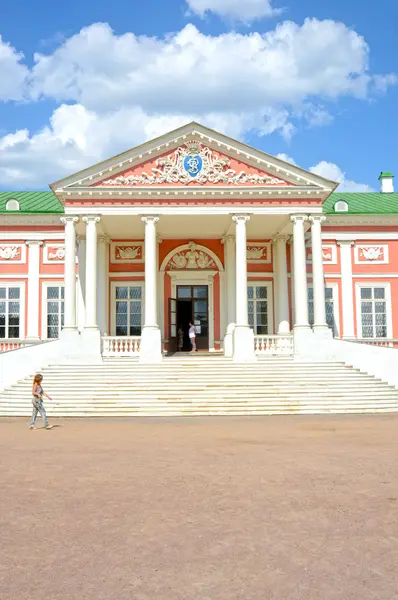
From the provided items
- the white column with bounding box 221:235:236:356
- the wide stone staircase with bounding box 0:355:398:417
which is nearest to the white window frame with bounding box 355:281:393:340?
the white column with bounding box 221:235:236:356

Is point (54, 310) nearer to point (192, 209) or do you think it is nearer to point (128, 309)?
point (128, 309)

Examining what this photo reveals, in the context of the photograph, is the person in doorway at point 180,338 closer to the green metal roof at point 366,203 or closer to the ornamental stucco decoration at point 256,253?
the ornamental stucco decoration at point 256,253

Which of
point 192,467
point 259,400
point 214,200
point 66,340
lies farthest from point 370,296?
point 192,467

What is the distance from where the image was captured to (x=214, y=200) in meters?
21.1

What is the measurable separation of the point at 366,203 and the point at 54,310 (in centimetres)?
1526

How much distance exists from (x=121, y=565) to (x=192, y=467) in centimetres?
379

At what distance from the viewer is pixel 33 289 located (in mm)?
25172

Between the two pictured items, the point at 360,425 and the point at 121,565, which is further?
the point at 360,425

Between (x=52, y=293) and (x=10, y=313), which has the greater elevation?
(x=52, y=293)

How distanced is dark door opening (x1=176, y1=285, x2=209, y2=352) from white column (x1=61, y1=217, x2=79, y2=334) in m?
5.41

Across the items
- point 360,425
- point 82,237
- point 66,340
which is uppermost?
point 82,237

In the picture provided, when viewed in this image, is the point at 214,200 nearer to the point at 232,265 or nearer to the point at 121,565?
the point at 232,265

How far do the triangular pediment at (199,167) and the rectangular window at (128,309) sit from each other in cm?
522

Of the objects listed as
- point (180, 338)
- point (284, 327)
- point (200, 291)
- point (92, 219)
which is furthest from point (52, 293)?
point (284, 327)
